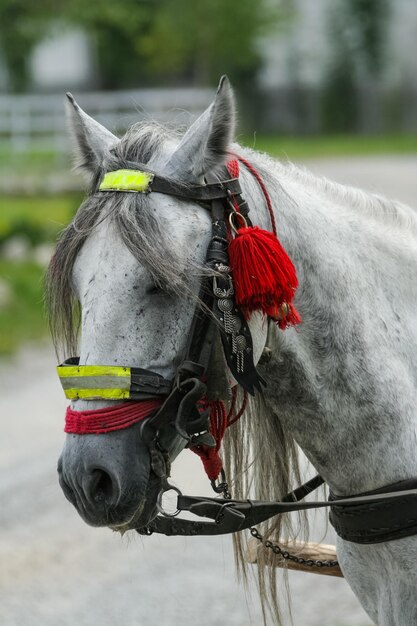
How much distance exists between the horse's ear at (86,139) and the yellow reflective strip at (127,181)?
12cm

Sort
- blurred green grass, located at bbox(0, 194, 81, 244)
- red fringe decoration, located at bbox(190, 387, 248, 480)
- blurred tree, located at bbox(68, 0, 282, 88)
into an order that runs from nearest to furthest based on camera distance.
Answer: red fringe decoration, located at bbox(190, 387, 248, 480) → blurred green grass, located at bbox(0, 194, 81, 244) → blurred tree, located at bbox(68, 0, 282, 88)

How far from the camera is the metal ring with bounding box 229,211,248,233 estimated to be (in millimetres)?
2391

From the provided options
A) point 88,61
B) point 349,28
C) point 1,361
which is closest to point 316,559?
point 1,361

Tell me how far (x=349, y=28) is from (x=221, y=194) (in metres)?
34.7

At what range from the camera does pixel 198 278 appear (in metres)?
2.33

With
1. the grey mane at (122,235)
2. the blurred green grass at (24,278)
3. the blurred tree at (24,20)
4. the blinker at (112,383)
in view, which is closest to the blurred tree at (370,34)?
the blurred green grass at (24,278)

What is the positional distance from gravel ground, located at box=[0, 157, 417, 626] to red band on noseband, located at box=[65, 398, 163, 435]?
1705mm

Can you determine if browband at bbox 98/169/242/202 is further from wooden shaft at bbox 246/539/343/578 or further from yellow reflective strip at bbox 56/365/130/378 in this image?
wooden shaft at bbox 246/539/343/578

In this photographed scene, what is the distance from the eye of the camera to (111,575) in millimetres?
5137

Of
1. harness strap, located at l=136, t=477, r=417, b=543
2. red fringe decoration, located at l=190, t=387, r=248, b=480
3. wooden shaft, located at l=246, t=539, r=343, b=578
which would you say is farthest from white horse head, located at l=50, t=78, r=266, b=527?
wooden shaft, located at l=246, t=539, r=343, b=578

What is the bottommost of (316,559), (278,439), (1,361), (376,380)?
(1,361)

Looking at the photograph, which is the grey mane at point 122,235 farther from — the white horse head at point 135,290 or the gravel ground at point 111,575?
the gravel ground at point 111,575

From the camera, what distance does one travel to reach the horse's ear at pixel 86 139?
2.55 m

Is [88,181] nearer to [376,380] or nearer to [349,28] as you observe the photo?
[376,380]
